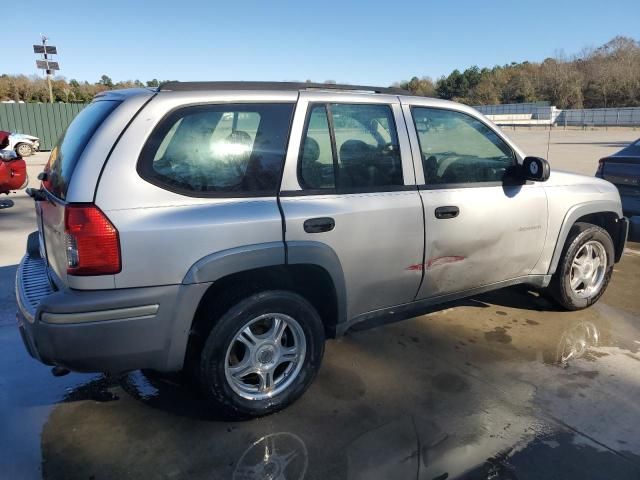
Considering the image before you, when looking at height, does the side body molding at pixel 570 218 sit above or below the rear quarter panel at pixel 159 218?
below

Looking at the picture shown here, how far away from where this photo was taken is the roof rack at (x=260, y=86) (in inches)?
107

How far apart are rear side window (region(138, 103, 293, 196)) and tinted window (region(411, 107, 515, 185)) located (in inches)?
40.8

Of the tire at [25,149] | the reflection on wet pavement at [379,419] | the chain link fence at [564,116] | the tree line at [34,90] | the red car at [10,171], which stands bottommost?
the reflection on wet pavement at [379,419]

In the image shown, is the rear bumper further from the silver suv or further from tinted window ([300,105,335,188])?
tinted window ([300,105,335,188])

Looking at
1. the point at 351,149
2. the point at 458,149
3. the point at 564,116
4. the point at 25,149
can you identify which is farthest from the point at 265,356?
the point at 564,116

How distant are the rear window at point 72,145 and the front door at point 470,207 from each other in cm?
186

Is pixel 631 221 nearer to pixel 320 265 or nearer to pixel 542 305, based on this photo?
pixel 542 305

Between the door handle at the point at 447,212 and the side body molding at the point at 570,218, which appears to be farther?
the side body molding at the point at 570,218

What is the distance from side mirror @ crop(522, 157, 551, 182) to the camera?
3.70m

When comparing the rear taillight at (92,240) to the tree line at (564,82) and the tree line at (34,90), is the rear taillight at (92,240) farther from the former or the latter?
the tree line at (564,82)

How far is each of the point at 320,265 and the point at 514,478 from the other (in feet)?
4.70

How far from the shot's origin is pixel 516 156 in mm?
3914

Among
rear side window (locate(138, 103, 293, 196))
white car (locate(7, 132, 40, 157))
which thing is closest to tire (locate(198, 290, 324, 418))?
rear side window (locate(138, 103, 293, 196))

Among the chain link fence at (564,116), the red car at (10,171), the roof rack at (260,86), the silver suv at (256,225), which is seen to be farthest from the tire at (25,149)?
the chain link fence at (564,116)
